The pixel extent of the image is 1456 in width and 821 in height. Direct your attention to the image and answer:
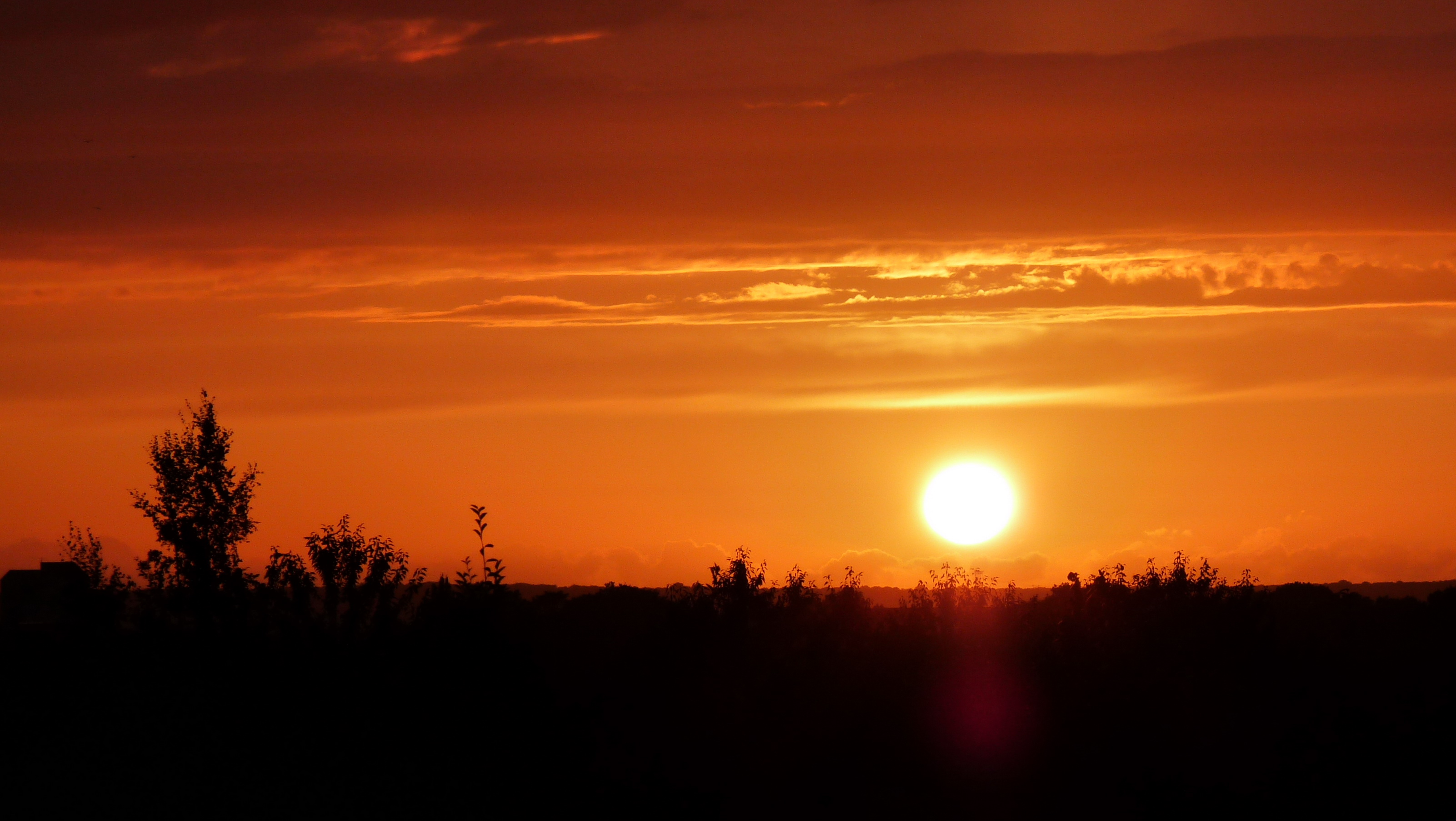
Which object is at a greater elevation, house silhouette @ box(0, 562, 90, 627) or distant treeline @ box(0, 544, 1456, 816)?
house silhouette @ box(0, 562, 90, 627)

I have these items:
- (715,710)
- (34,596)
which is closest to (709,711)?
(715,710)

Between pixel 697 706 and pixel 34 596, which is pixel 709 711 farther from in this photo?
pixel 34 596

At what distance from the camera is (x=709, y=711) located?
3089cm

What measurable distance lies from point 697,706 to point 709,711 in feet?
0.94

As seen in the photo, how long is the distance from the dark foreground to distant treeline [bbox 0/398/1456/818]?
2.8 inches

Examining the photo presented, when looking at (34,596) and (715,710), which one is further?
(34,596)

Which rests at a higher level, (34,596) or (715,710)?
(34,596)

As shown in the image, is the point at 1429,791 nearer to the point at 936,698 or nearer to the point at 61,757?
the point at 936,698

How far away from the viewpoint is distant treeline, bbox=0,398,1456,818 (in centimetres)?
2639

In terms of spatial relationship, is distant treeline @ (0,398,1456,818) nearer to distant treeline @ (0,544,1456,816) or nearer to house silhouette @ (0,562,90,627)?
distant treeline @ (0,544,1456,816)

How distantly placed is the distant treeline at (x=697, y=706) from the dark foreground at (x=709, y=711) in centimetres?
7

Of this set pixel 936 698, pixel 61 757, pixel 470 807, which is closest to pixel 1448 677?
pixel 936 698

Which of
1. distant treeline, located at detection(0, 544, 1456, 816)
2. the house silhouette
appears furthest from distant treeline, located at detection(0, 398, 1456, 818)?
the house silhouette

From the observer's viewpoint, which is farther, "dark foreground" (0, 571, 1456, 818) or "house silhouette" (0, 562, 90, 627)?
"house silhouette" (0, 562, 90, 627)
